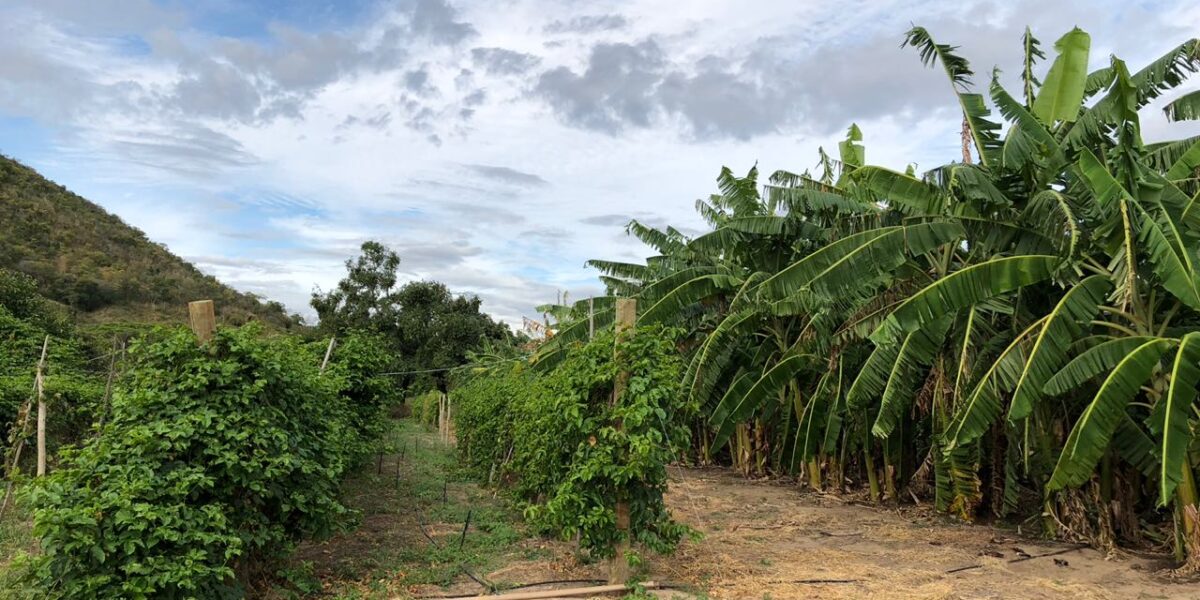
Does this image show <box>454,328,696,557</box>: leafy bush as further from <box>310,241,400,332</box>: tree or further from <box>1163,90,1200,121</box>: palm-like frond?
<box>310,241,400,332</box>: tree

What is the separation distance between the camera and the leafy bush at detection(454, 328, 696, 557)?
18.6ft

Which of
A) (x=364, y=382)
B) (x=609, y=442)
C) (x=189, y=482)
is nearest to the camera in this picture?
(x=189, y=482)

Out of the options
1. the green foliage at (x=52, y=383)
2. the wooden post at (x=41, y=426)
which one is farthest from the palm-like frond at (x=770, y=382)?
the wooden post at (x=41, y=426)

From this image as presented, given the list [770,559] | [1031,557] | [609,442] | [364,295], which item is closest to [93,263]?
[364,295]

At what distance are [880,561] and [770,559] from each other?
108cm

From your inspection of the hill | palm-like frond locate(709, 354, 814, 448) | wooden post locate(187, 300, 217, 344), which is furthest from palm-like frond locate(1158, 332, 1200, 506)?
the hill

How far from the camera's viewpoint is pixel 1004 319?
855 cm

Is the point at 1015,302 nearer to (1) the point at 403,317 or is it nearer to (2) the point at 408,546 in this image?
(2) the point at 408,546

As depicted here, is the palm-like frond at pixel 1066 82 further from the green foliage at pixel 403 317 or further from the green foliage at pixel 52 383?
the green foliage at pixel 403 317

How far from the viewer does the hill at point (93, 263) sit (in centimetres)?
2642

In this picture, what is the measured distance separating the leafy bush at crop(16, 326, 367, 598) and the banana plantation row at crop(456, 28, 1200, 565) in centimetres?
209

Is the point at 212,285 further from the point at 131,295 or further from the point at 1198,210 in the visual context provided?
the point at 1198,210

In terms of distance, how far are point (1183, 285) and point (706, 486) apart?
8038mm

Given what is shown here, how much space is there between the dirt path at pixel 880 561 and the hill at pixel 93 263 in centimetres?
2225
